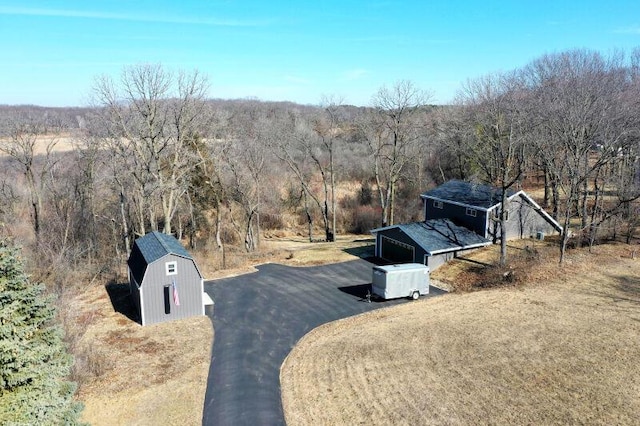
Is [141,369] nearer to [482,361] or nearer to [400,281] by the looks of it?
[482,361]

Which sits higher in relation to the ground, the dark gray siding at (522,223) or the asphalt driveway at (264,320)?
the dark gray siding at (522,223)

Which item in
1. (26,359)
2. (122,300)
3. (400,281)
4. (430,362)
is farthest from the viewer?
(122,300)

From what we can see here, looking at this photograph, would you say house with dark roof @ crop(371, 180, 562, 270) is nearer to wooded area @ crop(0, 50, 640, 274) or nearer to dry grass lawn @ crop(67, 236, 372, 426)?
wooded area @ crop(0, 50, 640, 274)

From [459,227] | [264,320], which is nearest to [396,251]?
[459,227]

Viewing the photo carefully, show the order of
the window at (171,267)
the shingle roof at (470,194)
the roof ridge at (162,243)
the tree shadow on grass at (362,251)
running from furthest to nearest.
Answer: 1. the tree shadow on grass at (362,251)
2. the shingle roof at (470,194)
3. the roof ridge at (162,243)
4. the window at (171,267)

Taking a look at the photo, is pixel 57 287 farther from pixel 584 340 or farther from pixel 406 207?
pixel 406 207

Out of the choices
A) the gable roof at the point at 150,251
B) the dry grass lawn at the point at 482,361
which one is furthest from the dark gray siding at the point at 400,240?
the gable roof at the point at 150,251

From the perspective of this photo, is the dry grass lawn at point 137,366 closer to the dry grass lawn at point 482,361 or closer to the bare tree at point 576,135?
the dry grass lawn at point 482,361
